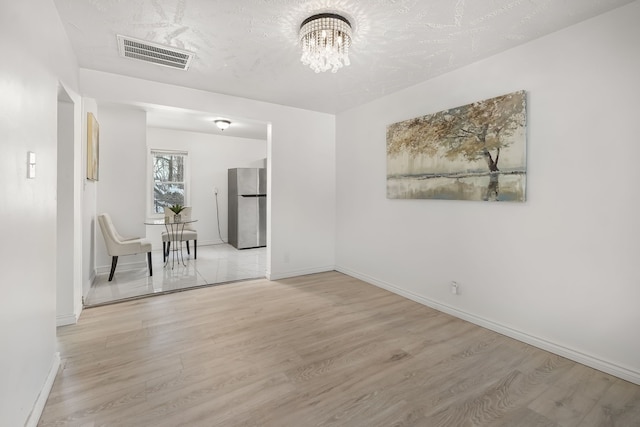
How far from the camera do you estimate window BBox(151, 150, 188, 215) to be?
6395 millimetres

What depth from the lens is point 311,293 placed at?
3.66 m

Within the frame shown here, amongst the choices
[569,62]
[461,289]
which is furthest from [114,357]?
[569,62]

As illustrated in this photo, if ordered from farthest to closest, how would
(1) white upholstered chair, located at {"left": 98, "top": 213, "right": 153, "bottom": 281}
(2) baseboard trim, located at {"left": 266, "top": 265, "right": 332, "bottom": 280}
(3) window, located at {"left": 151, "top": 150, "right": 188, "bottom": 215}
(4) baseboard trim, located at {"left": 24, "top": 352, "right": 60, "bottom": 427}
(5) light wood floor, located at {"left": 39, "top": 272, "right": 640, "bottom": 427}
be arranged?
1. (3) window, located at {"left": 151, "top": 150, "right": 188, "bottom": 215}
2. (2) baseboard trim, located at {"left": 266, "top": 265, "right": 332, "bottom": 280}
3. (1) white upholstered chair, located at {"left": 98, "top": 213, "right": 153, "bottom": 281}
4. (5) light wood floor, located at {"left": 39, "top": 272, "right": 640, "bottom": 427}
5. (4) baseboard trim, located at {"left": 24, "top": 352, "right": 60, "bottom": 427}

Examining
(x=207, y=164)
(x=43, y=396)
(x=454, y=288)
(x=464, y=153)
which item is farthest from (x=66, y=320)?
(x=207, y=164)

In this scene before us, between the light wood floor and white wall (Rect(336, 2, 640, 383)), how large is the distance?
0.25m

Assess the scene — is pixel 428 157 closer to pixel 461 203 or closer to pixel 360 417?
pixel 461 203

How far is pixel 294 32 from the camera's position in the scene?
2.30 meters

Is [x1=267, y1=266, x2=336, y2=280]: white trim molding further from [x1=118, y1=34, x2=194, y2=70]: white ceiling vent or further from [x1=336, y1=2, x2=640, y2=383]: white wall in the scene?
[x1=118, y1=34, x2=194, y2=70]: white ceiling vent

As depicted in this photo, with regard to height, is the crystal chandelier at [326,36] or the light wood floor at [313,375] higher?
the crystal chandelier at [326,36]

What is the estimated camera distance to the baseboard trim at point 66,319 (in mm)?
2676

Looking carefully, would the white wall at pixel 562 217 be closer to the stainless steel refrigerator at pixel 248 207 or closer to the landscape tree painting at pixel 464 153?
the landscape tree painting at pixel 464 153

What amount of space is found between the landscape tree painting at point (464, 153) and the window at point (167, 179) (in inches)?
192

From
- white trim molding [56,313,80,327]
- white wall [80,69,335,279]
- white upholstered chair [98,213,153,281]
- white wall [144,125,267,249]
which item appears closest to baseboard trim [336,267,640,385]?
white wall [80,69,335,279]

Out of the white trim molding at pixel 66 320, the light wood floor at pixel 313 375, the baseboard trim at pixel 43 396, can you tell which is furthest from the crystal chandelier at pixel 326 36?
the white trim molding at pixel 66 320
